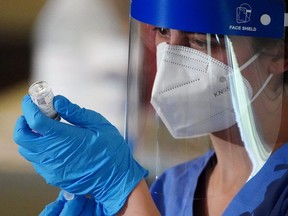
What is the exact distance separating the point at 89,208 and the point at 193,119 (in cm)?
34

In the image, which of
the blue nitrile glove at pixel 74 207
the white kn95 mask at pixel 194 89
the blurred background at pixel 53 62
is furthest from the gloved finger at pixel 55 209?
the blurred background at pixel 53 62

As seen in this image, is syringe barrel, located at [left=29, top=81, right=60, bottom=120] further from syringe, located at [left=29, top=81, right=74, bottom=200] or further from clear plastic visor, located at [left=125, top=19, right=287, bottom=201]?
clear plastic visor, located at [left=125, top=19, right=287, bottom=201]

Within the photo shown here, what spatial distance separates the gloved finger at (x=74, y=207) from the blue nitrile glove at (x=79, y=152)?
63mm

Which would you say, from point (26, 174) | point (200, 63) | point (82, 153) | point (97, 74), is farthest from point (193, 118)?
point (26, 174)

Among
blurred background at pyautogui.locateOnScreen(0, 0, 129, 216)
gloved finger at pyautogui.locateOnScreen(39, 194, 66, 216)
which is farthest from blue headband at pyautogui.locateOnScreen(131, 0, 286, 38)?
blurred background at pyautogui.locateOnScreen(0, 0, 129, 216)

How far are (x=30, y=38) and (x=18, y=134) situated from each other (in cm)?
117

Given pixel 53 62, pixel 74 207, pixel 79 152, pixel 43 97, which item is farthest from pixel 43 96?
pixel 53 62

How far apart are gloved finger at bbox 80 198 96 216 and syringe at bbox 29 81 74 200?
26cm

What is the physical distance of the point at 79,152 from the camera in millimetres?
1275

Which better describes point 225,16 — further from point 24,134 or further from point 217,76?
point 24,134

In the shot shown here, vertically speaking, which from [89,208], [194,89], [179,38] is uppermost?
[179,38]

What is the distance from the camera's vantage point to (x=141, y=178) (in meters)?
1.37

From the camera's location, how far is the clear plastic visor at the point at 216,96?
1.32 m

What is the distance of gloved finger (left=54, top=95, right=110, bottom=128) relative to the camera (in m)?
1.27
